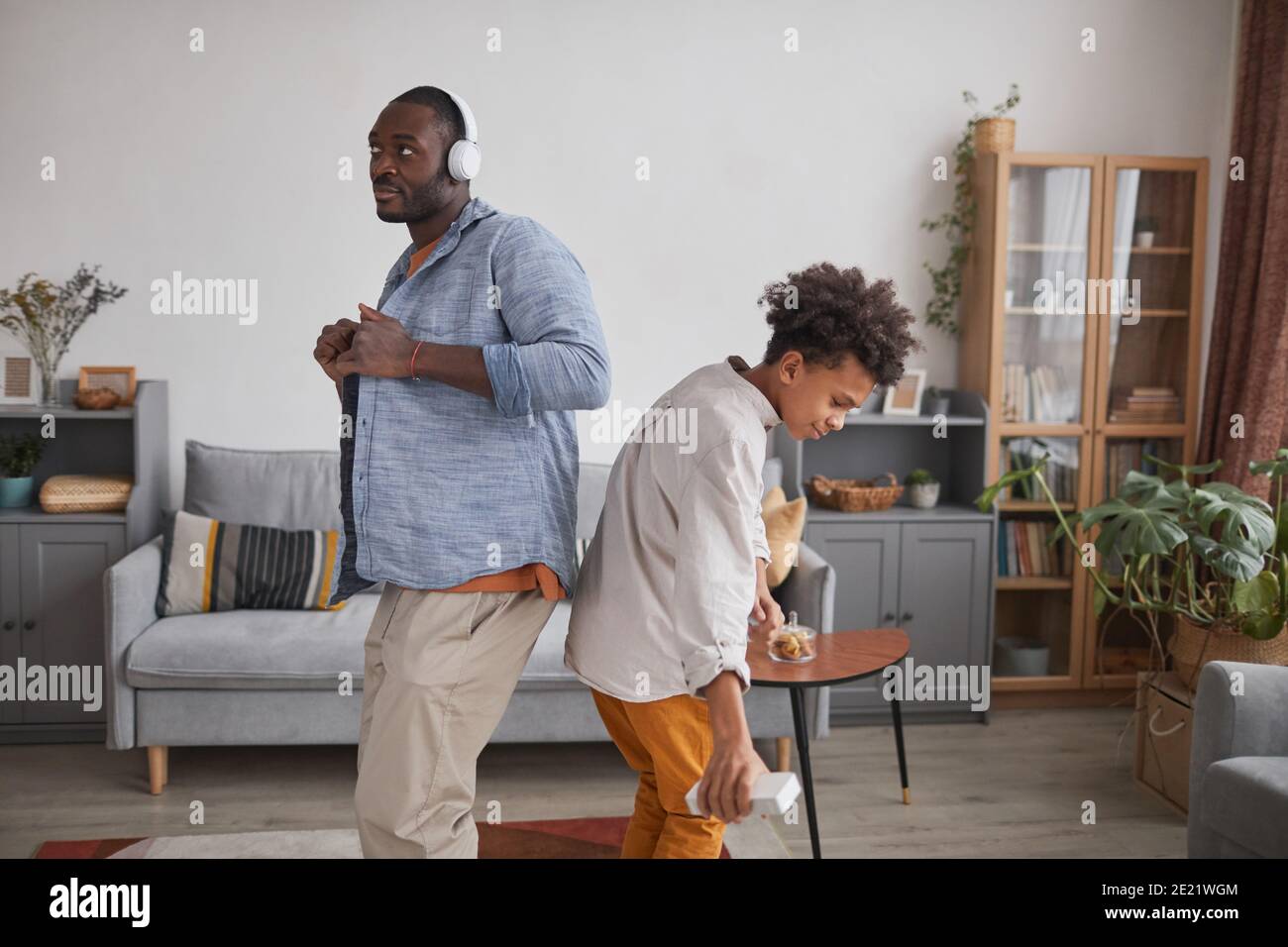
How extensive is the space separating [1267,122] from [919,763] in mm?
2407

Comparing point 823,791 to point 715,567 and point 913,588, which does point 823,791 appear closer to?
point 913,588

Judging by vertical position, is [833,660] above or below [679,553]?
below

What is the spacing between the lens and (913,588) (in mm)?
3748

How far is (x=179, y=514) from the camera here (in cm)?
339

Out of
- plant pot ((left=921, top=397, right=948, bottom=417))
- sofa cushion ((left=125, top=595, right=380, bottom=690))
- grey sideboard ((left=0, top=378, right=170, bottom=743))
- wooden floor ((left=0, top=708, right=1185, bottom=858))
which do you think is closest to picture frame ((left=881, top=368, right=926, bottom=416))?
plant pot ((left=921, top=397, right=948, bottom=417))

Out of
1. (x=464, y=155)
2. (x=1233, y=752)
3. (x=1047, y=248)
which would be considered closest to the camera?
(x=464, y=155)

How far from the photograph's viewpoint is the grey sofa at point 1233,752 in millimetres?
2195

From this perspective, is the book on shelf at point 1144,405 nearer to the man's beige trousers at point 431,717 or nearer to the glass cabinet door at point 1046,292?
the glass cabinet door at point 1046,292

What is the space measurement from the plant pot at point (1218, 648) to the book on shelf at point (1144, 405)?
100 centimetres

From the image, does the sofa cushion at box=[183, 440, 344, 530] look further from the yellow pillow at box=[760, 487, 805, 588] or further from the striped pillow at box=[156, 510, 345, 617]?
the yellow pillow at box=[760, 487, 805, 588]

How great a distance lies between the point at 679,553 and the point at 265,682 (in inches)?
80.1

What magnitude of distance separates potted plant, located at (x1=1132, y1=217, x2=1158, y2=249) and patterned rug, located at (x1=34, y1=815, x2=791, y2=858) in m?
2.45

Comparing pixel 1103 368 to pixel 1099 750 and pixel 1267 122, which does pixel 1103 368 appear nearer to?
pixel 1267 122

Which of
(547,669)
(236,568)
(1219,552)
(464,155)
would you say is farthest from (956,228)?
(464,155)
